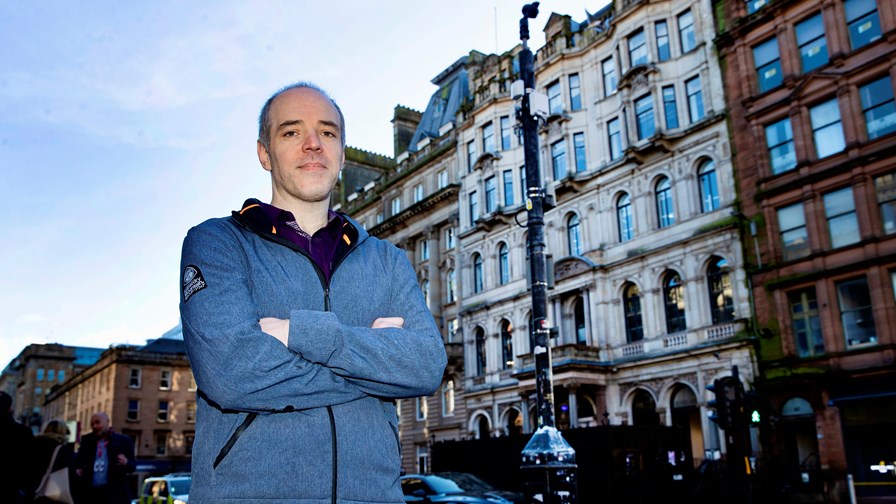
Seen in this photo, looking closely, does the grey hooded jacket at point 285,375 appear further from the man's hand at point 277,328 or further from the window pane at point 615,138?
the window pane at point 615,138

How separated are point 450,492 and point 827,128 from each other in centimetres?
1882

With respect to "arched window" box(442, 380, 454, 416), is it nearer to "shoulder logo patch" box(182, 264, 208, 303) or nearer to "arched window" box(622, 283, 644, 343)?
"arched window" box(622, 283, 644, 343)

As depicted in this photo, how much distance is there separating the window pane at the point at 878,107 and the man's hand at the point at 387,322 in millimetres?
25564

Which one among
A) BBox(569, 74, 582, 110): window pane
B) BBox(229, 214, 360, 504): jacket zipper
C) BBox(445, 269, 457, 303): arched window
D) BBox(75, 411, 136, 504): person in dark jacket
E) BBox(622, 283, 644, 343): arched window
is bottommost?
BBox(75, 411, 136, 504): person in dark jacket

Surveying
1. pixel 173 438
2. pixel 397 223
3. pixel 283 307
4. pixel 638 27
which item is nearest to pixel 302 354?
pixel 283 307

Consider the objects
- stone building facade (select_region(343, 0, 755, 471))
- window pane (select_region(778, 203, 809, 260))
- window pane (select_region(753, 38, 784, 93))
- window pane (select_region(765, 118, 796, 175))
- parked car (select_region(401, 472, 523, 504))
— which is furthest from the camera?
stone building facade (select_region(343, 0, 755, 471))

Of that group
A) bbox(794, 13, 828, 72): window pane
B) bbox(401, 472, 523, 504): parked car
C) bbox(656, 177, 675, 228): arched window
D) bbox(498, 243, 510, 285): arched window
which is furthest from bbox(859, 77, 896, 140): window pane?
bbox(498, 243, 510, 285): arched window

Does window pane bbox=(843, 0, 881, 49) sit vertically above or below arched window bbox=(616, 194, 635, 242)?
above

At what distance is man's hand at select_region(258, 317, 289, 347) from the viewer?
2031 millimetres

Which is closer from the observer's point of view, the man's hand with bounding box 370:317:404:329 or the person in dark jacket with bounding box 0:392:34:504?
the man's hand with bounding box 370:317:404:329

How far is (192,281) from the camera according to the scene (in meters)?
2.16

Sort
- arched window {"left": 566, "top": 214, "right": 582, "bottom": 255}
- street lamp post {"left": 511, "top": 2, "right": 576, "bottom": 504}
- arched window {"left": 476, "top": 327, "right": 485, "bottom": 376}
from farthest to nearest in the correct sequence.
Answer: arched window {"left": 476, "top": 327, "right": 485, "bottom": 376} → arched window {"left": 566, "top": 214, "right": 582, "bottom": 255} → street lamp post {"left": 511, "top": 2, "right": 576, "bottom": 504}

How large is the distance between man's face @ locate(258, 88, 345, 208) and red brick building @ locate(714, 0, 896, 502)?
24047mm

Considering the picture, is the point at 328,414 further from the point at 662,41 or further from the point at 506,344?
the point at 506,344
